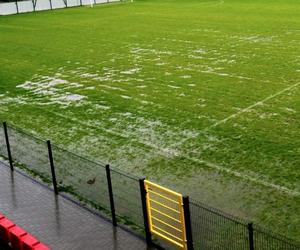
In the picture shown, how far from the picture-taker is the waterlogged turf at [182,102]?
13.3m

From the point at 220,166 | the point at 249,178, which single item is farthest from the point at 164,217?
the point at 220,166

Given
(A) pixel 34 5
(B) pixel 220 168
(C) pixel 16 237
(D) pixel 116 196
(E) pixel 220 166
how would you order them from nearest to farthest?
1. (C) pixel 16 237
2. (D) pixel 116 196
3. (B) pixel 220 168
4. (E) pixel 220 166
5. (A) pixel 34 5

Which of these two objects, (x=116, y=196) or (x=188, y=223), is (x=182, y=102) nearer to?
(x=116, y=196)

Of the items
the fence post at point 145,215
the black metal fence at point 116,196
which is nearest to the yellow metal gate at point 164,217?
the fence post at point 145,215

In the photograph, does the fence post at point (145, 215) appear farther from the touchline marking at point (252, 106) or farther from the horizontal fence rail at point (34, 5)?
the horizontal fence rail at point (34, 5)

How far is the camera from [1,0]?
63.8 metres

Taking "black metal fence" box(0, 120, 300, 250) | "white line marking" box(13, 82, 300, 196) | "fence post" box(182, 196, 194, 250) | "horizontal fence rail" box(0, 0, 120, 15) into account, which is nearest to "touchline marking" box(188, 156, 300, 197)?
"white line marking" box(13, 82, 300, 196)

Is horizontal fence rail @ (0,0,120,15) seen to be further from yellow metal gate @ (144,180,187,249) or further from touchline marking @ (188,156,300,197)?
yellow metal gate @ (144,180,187,249)

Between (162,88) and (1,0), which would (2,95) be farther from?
(1,0)

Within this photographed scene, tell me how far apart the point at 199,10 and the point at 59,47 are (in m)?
17.6

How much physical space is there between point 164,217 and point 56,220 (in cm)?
246

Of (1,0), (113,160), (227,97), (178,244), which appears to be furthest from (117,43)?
(1,0)

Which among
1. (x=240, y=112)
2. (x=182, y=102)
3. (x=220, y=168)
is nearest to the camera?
(x=220, y=168)

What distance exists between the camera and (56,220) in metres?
11.7
